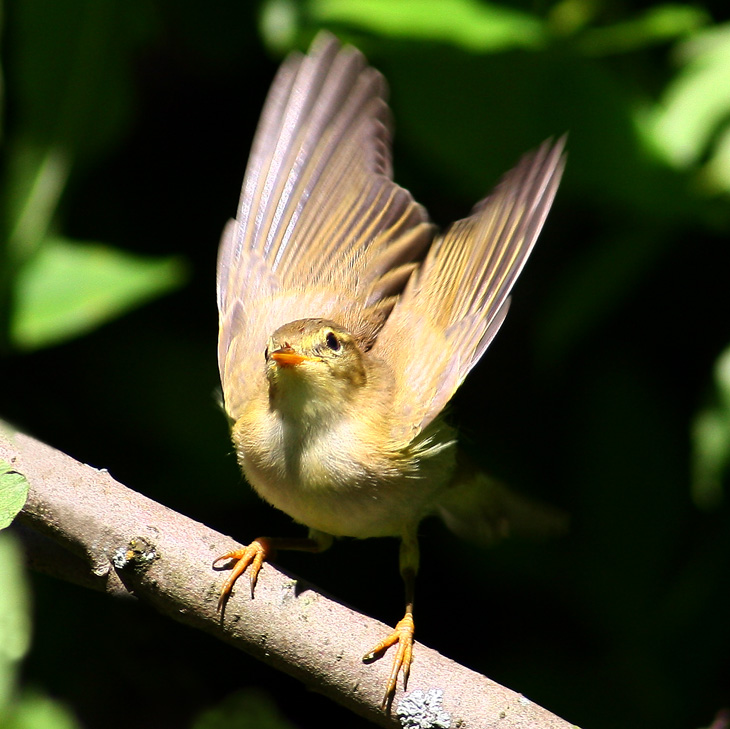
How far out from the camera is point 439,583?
3930mm

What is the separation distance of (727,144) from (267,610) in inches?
85.6

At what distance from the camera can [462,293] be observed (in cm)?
291

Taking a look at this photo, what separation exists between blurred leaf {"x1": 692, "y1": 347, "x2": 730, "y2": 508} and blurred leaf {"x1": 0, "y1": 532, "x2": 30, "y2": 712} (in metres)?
2.04

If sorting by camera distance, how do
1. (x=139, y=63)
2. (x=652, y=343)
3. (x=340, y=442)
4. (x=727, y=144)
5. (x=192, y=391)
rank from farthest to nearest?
1. (x=139, y=63)
2. (x=652, y=343)
3. (x=192, y=391)
4. (x=727, y=144)
5. (x=340, y=442)

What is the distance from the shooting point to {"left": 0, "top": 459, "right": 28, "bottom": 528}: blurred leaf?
1594 millimetres

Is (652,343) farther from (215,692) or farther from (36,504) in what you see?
(36,504)

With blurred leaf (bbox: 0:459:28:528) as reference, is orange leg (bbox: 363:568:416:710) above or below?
below

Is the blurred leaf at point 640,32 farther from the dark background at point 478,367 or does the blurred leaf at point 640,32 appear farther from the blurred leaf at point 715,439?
the blurred leaf at point 715,439

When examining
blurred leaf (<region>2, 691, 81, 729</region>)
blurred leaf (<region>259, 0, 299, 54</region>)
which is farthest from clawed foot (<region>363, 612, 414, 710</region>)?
blurred leaf (<region>259, 0, 299, 54</region>)

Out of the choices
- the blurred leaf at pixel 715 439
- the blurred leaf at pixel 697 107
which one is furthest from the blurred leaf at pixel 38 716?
the blurred leaf at pixel 697 107

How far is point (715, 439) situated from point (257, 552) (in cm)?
147

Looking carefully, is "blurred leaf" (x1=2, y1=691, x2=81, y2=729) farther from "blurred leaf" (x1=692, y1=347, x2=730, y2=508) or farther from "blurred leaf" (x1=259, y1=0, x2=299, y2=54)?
"blurred leaf" (x1=259, y1=0, x2=299, y2=54)

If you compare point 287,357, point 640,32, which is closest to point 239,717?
point 287,357

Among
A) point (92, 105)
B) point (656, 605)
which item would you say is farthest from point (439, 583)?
point (92, 105)
